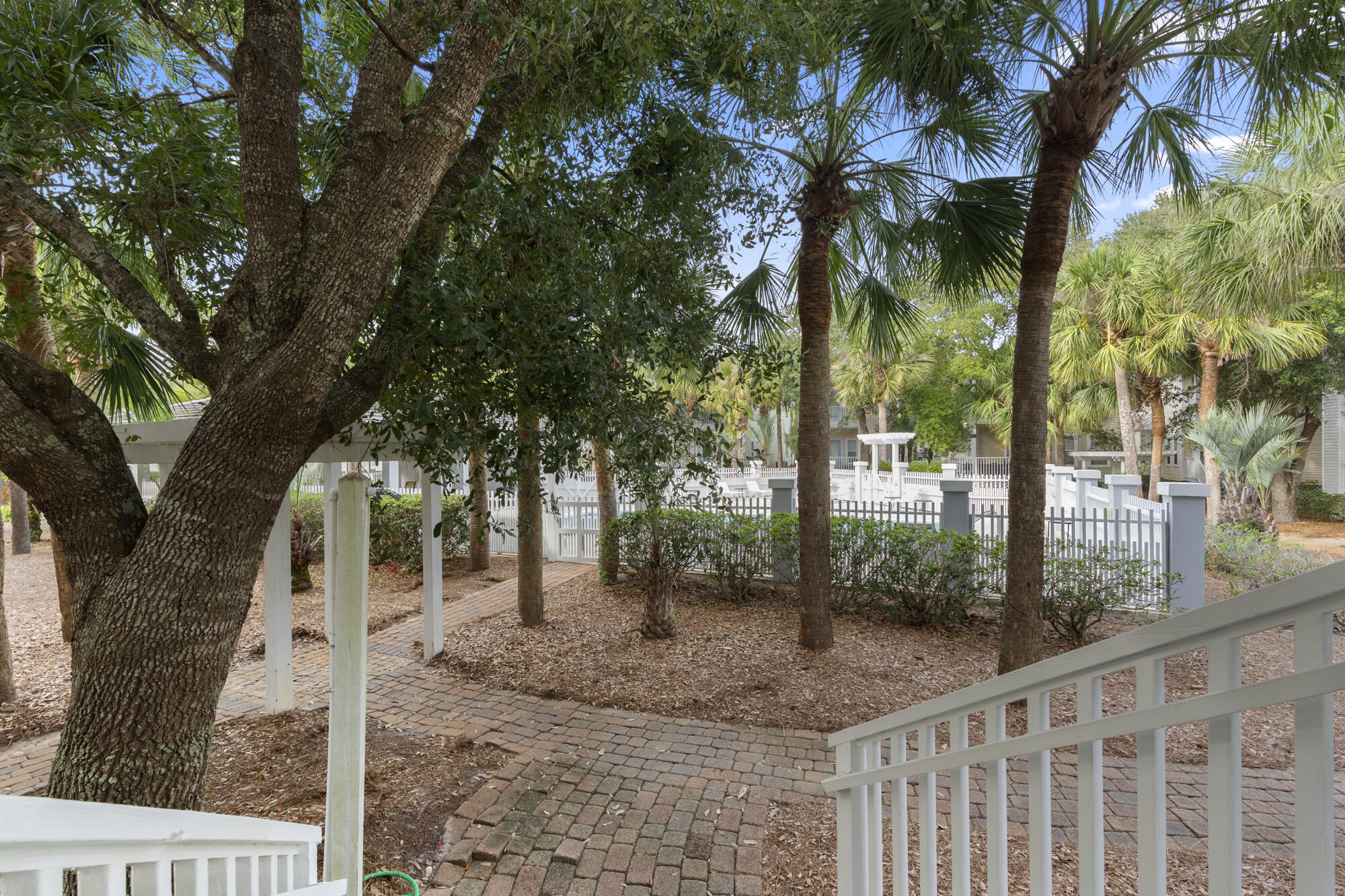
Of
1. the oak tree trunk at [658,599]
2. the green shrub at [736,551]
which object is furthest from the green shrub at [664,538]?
the oak tree trunk at [658,599]

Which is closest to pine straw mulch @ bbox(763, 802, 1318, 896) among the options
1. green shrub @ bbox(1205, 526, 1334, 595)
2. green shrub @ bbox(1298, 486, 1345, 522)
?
green shrub @ bbox(1205, 526, 1334, 595)

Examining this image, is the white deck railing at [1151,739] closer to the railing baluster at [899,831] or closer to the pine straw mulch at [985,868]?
the railing baluster at [899,831]

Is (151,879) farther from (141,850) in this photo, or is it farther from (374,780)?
(374,780)

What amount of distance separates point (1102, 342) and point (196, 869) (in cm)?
2036

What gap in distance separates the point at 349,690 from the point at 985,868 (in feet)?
9.91

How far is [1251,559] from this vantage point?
895 cm

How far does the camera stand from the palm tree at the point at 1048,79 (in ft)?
14.4

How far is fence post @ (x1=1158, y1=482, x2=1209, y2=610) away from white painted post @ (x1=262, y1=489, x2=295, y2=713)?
8.57 meters

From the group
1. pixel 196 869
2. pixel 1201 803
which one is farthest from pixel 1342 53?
pixel 196 869

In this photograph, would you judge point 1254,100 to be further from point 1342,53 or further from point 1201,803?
point 1201,803

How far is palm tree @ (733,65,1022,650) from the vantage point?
5.76m

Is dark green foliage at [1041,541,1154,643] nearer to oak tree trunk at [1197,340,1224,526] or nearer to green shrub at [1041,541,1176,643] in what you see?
green shrub at [1041,541,1176,643]

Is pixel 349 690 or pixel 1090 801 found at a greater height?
pixel 1090 801

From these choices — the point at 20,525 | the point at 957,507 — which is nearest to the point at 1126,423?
the point at 957,507
